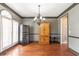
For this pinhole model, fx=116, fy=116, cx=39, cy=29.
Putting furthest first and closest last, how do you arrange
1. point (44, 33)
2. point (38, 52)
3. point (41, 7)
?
1. point (44, 33)
2. point (41, 7)
3. point (38, 52)

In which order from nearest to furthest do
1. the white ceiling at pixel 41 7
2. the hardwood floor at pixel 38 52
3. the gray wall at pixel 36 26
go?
1. the hardwood floor at pixel 38 52
2. the white ceiling at pixel 41 7
3. the gray wall at pixel 36 26

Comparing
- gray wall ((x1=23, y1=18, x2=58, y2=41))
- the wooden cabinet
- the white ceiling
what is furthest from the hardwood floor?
gray wall ((x1=23, y1=18, x2=58, y2=41))

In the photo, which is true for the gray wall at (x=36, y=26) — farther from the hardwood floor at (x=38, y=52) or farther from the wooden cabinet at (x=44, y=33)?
the hardwood floor at (x=38, y=52)

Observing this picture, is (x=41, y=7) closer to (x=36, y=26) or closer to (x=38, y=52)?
(x=38, y=52)

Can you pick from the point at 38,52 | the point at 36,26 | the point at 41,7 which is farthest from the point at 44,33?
the point at 38,52

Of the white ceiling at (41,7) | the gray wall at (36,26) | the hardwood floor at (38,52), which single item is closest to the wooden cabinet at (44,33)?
the gray wall at (36,26)

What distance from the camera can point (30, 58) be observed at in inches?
55.5

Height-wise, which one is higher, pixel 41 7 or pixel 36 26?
pixel 41 7

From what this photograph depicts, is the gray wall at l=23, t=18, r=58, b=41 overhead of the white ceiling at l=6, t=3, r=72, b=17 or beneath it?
beneath

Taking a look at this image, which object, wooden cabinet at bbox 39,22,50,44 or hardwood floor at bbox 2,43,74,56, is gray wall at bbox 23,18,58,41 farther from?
hardwood floor at bbox 2,43,74,56

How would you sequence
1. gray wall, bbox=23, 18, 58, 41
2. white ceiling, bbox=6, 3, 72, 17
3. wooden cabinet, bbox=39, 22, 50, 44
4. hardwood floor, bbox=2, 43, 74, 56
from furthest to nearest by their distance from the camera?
gray wall, bbox=23, 18, 58, 41
wooden cabinet, bbox=39, 22, 50, 44
white ceiling, bbox=6, 3, 72, 17
hardwood floor, bbox=2, 43, 74, 56

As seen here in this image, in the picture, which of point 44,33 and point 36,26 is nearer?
point 44,33

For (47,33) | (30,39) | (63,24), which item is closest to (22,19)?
(30,39)

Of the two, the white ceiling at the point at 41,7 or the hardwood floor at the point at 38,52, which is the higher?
the white ceiling at the point at 41,7
